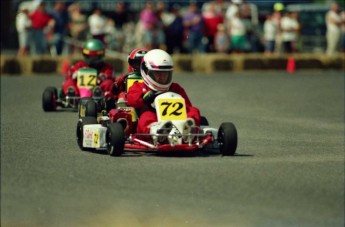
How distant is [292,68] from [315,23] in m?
6.78

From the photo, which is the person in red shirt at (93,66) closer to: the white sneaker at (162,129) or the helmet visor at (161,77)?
the helmet visor at (161,77)

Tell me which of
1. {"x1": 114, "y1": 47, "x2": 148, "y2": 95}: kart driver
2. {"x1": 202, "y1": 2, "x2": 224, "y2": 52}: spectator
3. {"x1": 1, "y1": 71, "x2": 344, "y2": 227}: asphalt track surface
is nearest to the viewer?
{"x1": 1, "y1": 71, "x2": 344, "y2": 227}: asphalt track surface

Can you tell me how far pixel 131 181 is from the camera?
10.4 m

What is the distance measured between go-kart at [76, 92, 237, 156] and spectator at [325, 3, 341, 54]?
19048 millimetres

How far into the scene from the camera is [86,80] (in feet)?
62.4

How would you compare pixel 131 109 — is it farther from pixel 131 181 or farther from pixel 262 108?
pixel 262 108

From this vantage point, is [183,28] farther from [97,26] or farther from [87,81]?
[87,81]

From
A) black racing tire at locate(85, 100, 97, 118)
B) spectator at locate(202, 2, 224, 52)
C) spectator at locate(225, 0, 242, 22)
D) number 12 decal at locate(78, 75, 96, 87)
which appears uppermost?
spectator at locate(225, 0, 242, 22)

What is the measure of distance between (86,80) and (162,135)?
7.23 meters

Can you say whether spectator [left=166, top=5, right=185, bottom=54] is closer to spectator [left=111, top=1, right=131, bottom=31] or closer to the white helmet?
spectator [left=111, top=1, right=131, bottom=31]

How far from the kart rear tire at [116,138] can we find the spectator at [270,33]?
2032 centimetres

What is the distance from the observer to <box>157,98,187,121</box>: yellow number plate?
1226 cm

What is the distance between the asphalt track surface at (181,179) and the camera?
28.7 ft

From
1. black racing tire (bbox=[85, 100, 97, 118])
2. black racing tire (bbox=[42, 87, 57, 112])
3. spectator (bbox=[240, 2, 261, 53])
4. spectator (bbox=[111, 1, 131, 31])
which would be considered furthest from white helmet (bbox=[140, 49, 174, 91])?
spectator (bbox=[111, 1, 131, 31])
